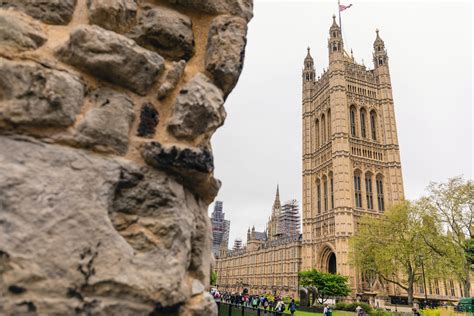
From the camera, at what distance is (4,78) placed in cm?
125

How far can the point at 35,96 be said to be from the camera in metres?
1.27

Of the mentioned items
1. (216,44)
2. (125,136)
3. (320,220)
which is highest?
(320,220)

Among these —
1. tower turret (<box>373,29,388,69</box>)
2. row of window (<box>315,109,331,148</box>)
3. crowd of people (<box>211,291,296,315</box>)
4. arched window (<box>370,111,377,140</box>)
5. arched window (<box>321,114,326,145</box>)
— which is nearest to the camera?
crowd of people (<box>211,291,296,315</box>)

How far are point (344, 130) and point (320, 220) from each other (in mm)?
12990

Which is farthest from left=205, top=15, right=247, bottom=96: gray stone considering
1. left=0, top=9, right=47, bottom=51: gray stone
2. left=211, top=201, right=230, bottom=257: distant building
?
left=211, top=201, right=230, bottom=257: distant building

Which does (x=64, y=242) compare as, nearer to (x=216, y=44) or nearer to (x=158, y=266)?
(x=158, y=266)

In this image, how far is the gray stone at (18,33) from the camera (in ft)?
4.42

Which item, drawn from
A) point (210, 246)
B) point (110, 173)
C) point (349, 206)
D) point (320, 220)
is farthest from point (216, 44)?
point (320, 220)

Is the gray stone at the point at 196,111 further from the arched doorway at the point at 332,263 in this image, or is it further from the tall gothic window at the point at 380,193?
the tall gothic window at the point at 380,193

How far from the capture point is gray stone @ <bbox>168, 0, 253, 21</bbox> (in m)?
1.79

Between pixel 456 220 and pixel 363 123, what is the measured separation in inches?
Answer: 1150

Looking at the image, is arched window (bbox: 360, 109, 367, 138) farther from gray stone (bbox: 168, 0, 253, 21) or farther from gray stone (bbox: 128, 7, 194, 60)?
gray stone (bbox: 128, 7, 194, 60)

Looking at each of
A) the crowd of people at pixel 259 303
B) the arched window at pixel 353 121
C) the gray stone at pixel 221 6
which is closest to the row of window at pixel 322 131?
the arched window at pixel 353 121

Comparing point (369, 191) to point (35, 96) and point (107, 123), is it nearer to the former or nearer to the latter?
point (107, 123)
